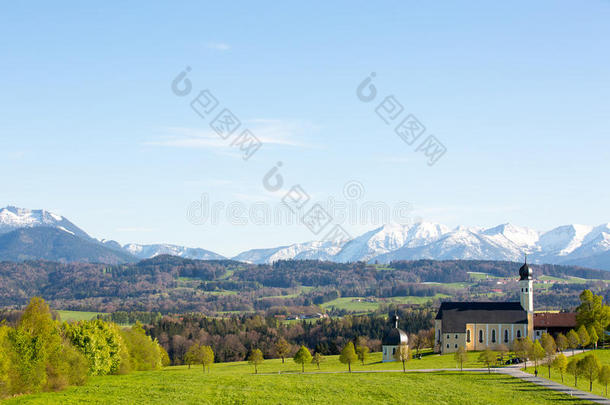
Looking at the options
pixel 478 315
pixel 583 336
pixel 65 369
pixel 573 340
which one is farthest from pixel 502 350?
pixel 65 369

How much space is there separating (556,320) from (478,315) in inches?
667

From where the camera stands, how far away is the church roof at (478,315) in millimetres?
138125

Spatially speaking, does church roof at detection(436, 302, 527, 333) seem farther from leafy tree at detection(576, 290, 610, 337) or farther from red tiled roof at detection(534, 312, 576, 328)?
leafy tree at detection(576, 290, 610, 337)

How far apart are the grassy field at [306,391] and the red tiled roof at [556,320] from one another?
57075 mm

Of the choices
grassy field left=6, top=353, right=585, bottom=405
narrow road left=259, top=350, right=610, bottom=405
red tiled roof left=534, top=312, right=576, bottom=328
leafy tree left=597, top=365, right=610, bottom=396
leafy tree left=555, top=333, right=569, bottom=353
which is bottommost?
grassy field left=6, top=353, right=585, bottom=405

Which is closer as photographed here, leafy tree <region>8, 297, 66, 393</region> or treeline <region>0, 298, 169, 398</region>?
treeline <region>0, 298, 169, 398</region>

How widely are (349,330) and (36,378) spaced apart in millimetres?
138734

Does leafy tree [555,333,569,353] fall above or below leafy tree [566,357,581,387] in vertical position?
above

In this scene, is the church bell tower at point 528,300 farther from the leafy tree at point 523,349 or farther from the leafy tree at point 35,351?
the leafy tree at point 35,351

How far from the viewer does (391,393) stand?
7231 centimetres

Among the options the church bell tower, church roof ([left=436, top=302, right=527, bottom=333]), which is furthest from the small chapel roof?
the church bell tower

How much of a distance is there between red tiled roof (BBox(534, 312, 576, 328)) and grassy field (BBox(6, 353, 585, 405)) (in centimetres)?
5708

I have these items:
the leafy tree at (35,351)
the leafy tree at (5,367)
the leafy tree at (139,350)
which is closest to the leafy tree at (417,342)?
the leafy tree at (139,350)

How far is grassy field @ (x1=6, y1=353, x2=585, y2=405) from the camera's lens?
63.8 metres
